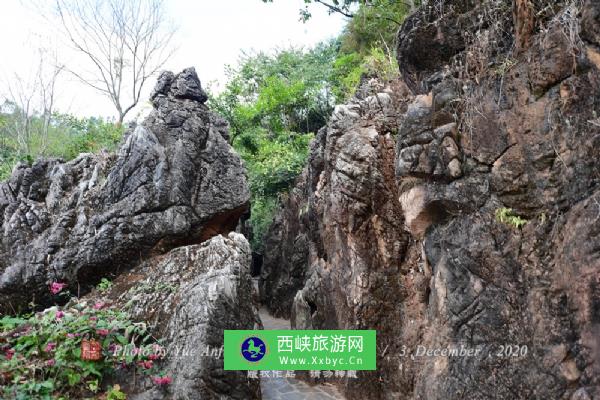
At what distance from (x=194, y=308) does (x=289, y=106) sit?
10.3 m

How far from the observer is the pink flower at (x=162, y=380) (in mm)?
4656

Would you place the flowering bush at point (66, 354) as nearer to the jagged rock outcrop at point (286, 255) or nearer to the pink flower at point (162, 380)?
the pink flower at point (162, 380)

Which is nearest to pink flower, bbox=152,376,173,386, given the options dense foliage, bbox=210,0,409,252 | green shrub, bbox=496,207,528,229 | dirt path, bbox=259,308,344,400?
dirt path, bbox=259,308,344,400

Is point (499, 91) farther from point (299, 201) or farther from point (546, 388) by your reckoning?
point (299, 201)

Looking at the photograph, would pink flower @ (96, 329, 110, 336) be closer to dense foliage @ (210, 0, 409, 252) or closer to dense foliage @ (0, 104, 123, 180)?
dense foliage @ (0, 104, 123, 180)

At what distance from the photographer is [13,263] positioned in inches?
270

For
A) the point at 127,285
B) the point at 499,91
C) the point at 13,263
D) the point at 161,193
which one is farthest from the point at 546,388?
the point at 13,263

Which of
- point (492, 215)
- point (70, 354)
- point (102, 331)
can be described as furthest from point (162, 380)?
point (492, 215)

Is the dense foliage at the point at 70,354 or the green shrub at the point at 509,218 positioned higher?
the green shrub at the point at 509,218

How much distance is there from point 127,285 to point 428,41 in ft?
18.5

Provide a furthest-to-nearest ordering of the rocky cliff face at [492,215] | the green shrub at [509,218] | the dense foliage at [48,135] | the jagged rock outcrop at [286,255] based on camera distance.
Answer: the jagged rock outcrop at [286,255], the dense foliage at [48,135], the green shrub at [509,218], the rocky cliff face at [492,215]

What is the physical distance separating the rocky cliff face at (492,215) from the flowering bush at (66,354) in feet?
9.85
